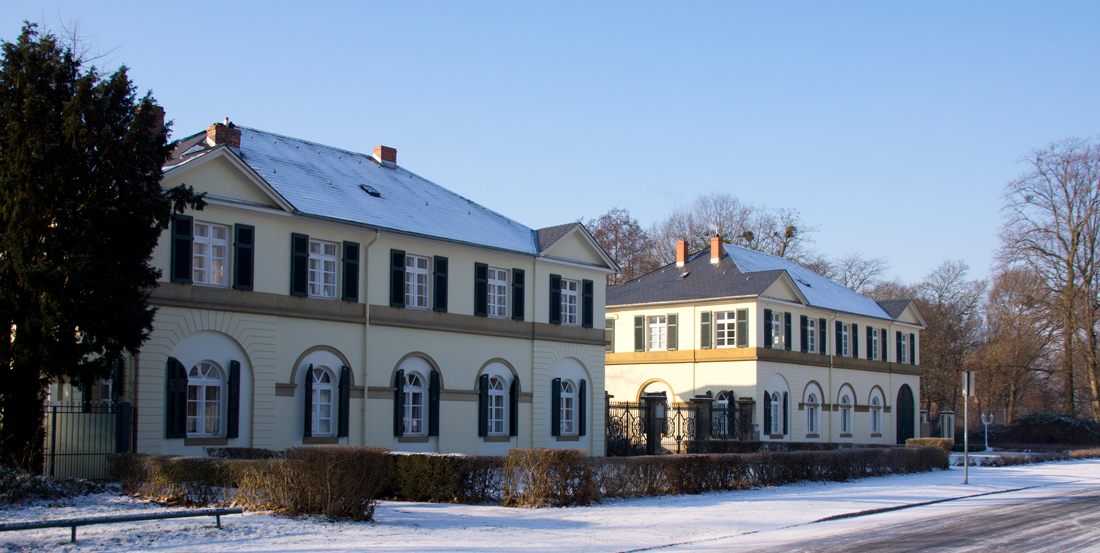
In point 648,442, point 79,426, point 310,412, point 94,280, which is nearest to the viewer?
point 94,280

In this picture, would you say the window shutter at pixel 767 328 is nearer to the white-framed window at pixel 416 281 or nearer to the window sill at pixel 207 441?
the white-framed window at pixel 416 281

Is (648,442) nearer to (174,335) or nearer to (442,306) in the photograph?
(442,306)

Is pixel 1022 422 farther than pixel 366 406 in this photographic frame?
Yes

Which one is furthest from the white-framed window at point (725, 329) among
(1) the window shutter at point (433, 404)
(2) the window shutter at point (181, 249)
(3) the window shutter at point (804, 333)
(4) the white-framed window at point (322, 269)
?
(2) the window shutter at point (181, 249)

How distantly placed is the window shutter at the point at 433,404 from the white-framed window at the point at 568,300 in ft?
20.1

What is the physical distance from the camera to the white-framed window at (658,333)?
4431 centimetres

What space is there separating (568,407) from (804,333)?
17595 millimetres

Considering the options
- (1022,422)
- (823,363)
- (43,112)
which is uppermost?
(43,112)

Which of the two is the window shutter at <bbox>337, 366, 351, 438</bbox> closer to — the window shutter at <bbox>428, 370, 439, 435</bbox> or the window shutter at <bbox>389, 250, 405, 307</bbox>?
the window shutter at <bbox>389, 250, 405, 307</bbox>

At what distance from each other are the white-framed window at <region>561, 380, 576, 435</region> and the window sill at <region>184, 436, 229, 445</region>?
12227 mm

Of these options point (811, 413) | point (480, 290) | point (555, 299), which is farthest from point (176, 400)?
point (811, 413)

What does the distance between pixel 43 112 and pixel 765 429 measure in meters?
31.7

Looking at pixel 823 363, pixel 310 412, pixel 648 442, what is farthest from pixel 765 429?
pixel 310 412

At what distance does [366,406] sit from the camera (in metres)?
25.4
